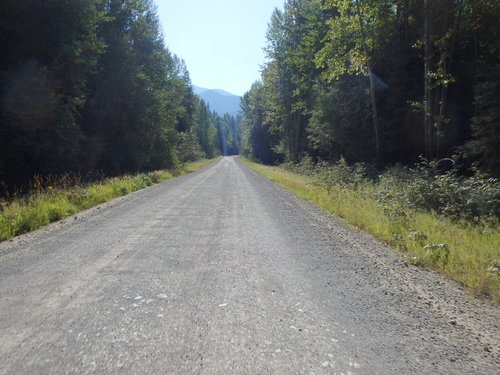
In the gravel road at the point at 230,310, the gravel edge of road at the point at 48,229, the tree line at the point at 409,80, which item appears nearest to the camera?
the gravel road at the point at 230,310

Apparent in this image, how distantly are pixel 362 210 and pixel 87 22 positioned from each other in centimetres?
1548

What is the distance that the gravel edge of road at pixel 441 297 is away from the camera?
2998 millimetres

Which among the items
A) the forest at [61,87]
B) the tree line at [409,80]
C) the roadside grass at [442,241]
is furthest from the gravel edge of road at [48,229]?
the tree line at [409,80]

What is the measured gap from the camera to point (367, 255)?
545 cm

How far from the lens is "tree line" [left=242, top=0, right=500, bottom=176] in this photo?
12344 millimetres

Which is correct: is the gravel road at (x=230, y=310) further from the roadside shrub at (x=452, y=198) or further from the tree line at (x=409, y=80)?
the tree line at (x=409, y=80)

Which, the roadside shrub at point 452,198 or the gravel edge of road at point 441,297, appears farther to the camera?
the roadside shrub at point 452,198

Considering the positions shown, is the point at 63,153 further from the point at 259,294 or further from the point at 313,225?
the point at 259,294

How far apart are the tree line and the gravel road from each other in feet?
23.5

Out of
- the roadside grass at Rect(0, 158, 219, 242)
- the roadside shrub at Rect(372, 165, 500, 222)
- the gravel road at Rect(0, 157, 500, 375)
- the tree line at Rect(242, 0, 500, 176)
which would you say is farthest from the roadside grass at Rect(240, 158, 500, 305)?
the roadside grass at Rect(0, 158, 219, 242)

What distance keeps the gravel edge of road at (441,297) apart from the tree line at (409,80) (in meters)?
5.87

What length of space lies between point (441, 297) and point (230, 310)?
8.35 feet

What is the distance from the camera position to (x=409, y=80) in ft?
60.6

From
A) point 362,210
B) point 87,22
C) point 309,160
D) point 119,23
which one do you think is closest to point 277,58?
point 309,160
